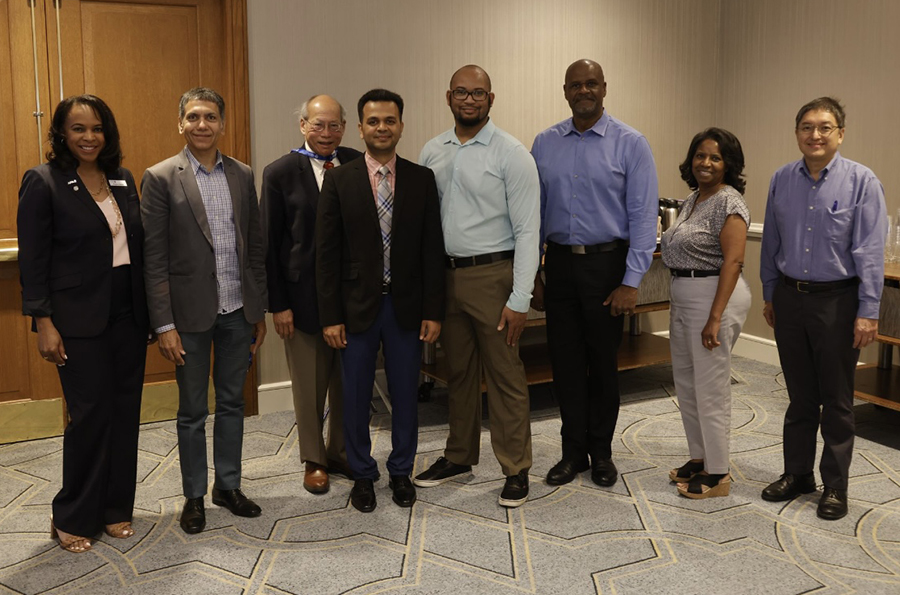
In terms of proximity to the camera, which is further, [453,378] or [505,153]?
[453,378]

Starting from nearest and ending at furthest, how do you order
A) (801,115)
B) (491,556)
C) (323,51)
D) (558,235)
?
(491,556)
(801,115)
(558,235)
(323,51)

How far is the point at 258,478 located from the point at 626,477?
1.52 m

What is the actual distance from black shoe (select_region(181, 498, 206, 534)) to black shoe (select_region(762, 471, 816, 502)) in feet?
6.90

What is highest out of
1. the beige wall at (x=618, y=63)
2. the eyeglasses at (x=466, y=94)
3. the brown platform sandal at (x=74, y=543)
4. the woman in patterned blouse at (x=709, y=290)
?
the beige wall at (x=618, y=63)

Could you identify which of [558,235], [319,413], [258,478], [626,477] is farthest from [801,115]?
[258,478]

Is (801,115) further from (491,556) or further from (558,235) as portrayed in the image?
(491,556)

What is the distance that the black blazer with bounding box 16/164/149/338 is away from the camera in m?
2.68

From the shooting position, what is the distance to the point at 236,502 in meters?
3.18

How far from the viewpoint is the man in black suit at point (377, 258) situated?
10.1ft

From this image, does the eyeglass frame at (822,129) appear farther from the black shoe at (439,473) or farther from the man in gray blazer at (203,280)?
the man in gray blazer at (203,280)

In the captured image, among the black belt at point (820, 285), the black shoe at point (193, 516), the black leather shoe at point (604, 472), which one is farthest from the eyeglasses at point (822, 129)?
the black shoe at point (193, 516)

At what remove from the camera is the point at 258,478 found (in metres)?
3.58

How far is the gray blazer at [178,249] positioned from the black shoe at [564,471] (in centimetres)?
148

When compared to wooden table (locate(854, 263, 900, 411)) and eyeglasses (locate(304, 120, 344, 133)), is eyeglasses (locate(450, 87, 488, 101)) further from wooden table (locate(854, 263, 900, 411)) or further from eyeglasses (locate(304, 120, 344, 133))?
wooden table (locate(854, 263, 900, 411))
